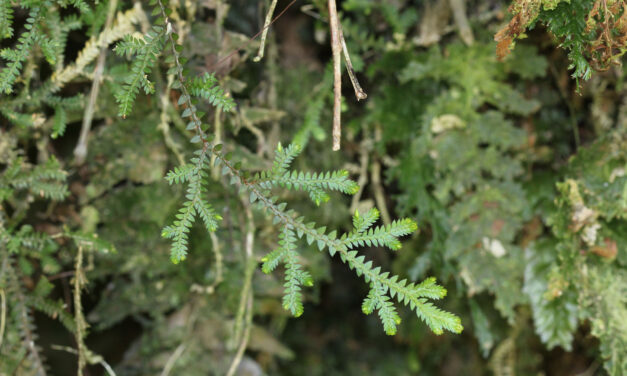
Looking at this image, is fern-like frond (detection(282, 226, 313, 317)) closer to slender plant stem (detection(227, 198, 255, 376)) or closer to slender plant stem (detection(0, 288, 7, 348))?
slender plant stem (detection(227, 198, 255, 376))

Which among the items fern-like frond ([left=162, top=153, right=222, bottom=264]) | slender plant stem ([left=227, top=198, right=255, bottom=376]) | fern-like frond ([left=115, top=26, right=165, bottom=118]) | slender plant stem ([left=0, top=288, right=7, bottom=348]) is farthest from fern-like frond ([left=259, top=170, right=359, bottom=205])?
slender plant stem ([left=0, top=288, right=7, bottom=348])

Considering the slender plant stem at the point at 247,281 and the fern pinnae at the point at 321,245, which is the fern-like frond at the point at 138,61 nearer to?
the fern pinnae at the point at 321,245

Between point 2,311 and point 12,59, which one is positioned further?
point 2,311

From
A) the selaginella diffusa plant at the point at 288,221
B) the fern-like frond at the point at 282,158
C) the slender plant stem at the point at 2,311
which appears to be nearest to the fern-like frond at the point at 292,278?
the selaginella diffusa plant at the point at 288,221

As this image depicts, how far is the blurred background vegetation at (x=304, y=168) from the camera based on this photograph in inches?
50.7

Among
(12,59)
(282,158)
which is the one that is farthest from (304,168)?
(12,59)

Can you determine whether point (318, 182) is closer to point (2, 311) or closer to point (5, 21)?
point (5, 21)

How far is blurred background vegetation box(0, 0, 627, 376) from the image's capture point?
1.29 m

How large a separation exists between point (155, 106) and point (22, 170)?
442 mm

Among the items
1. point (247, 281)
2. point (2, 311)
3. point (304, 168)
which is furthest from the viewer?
point (304, 168)

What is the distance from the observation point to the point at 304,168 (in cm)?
169

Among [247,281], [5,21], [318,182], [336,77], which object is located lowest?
[247,281]

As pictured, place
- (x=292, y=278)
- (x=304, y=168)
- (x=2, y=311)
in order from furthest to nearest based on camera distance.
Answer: (x=304, y=168) < (x=2, y=311) < (x=292, y=278)

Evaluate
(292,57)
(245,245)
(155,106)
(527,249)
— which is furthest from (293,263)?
(292,57)
